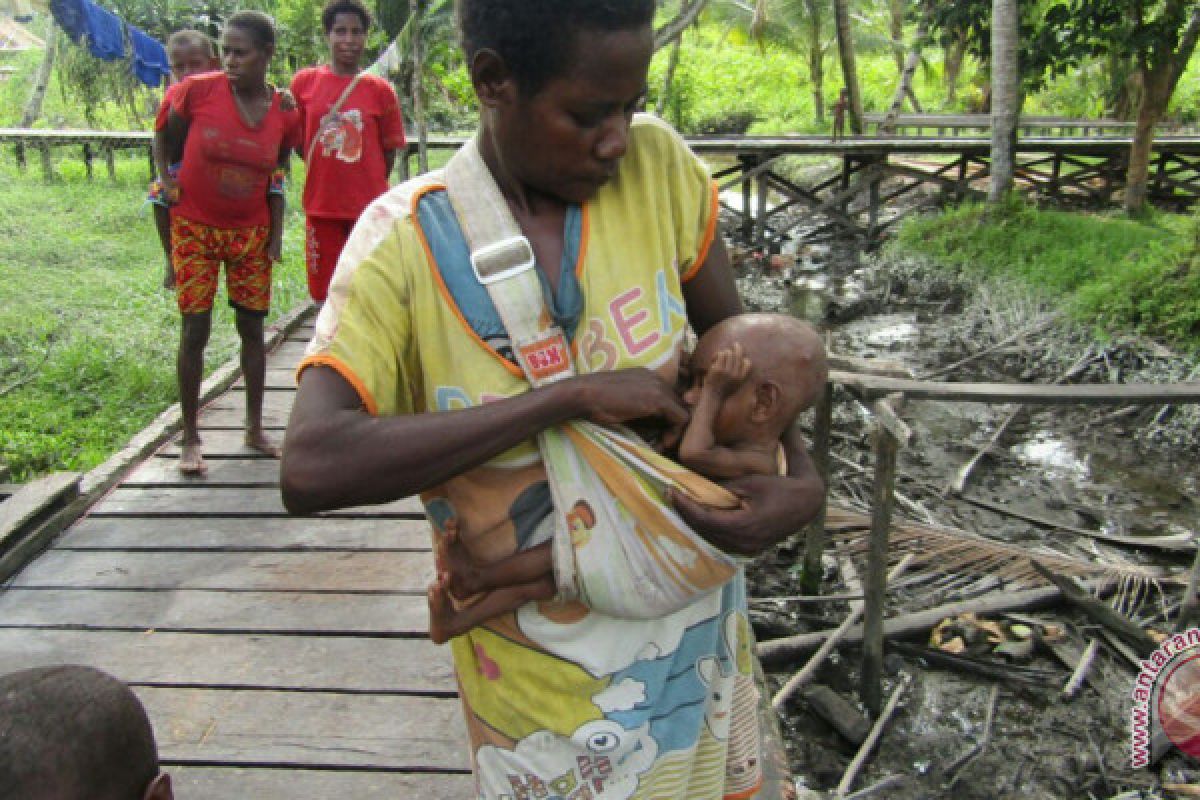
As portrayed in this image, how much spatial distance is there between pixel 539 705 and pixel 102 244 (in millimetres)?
9503

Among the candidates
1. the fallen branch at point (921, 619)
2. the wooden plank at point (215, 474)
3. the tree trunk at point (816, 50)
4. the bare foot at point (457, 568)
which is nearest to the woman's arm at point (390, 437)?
the bare foot at point (457, 568)

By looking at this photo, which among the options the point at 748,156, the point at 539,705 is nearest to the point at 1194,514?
the point at 539,705

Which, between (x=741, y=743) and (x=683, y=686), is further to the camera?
(x=741, y=743)

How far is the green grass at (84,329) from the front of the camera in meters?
5.15

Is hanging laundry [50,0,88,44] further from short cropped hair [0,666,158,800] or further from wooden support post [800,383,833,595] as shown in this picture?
short cropped hair [0,666,158,800]

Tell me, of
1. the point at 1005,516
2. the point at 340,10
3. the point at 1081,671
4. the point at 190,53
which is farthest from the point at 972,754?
the point at 190,53

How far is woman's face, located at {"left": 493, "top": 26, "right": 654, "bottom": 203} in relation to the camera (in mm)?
1133

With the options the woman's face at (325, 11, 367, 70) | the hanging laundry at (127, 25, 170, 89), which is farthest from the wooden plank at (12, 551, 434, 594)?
the hanging laundry at (127, 25, 170, 89)

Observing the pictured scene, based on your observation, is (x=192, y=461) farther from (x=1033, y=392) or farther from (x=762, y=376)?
(x=1033, y=392)

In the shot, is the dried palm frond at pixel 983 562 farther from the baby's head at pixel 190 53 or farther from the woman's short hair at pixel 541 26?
the woman's short hair at pixel 541 26

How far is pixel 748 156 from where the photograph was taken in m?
13.9

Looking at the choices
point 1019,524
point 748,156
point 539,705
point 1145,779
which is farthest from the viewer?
point 748,156

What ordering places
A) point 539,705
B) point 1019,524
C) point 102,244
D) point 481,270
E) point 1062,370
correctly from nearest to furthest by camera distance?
1. point 481,270
2. point 539,705
3. point 1019,524
4. point 1062,370
5. point 102,244

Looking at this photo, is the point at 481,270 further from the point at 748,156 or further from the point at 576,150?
the point at 748,156
